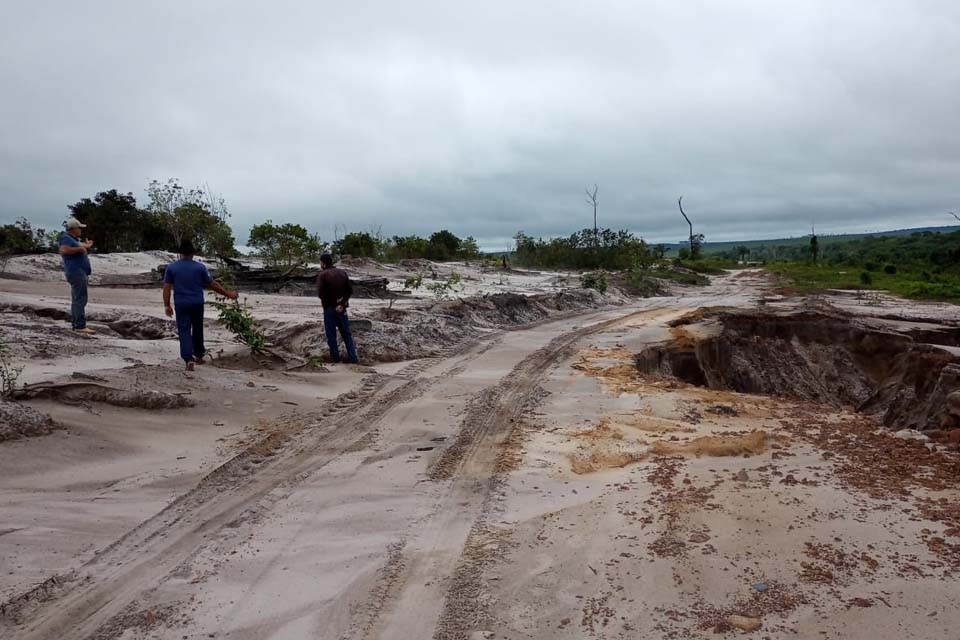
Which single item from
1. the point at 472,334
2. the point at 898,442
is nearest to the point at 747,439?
the point at 898,442

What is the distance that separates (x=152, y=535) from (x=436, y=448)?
225 cm

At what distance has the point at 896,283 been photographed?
28.1m

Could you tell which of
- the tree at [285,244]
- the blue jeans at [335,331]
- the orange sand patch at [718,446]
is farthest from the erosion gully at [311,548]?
the tree at [285,244]

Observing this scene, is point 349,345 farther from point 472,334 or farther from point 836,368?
point 836,368

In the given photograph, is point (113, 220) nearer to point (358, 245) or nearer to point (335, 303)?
point (358, 245)

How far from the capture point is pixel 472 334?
41.3 feet

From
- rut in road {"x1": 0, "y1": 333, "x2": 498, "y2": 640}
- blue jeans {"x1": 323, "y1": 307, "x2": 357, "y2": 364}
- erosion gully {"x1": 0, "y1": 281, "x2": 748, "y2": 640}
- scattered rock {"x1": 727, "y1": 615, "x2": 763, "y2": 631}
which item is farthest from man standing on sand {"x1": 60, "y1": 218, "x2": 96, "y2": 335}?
scattered rock {"x1": 727, "y1": 615, "x2": 763, "y2": 631}

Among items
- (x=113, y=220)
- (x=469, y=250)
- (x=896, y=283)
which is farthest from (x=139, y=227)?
→ (x=896, y=283)

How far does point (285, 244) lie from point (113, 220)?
12680 mm

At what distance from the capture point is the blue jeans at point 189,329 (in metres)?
7.19

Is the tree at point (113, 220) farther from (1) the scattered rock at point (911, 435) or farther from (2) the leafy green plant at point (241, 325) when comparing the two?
(1) the scattered rock at point (911, 435)

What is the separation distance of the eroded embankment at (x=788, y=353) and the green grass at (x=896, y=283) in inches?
401

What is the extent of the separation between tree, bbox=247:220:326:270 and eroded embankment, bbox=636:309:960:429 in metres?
11.3

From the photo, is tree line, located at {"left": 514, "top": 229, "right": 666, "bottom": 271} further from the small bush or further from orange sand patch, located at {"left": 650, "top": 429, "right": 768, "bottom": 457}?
orange sand patch, located at {"left": 650, "top": 429, "right": 768, "bottom": 457}
